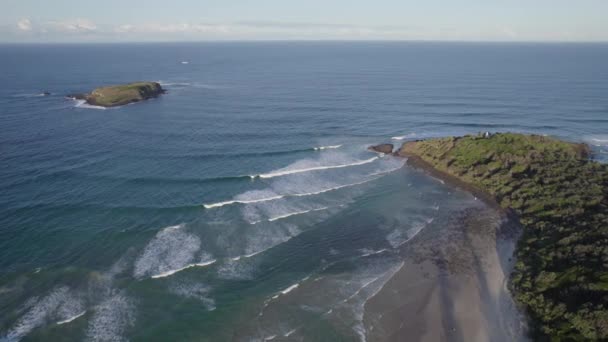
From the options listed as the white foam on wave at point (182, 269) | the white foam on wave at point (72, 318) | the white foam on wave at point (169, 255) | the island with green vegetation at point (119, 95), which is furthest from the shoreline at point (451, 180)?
the island with green vegetation at point (119, 95)

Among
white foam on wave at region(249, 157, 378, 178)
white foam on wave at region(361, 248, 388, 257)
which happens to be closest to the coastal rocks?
white foam on wave at region(249, 157, 378, 178)

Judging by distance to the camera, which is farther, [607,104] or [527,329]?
[607,104]

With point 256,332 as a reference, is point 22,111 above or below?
above

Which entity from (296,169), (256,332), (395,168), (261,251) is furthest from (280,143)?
(256,332)

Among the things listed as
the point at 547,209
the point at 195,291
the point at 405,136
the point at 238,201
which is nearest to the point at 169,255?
the point at 195,291

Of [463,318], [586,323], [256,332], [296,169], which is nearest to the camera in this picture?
[586,323]

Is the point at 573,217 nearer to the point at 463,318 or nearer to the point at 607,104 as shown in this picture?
the point at 463,318

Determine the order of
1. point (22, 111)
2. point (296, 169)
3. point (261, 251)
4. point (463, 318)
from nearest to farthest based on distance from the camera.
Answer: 1. point (463, 318)
2. point (261, 251)
3. point (296, 169)
4. point (22, 111)
